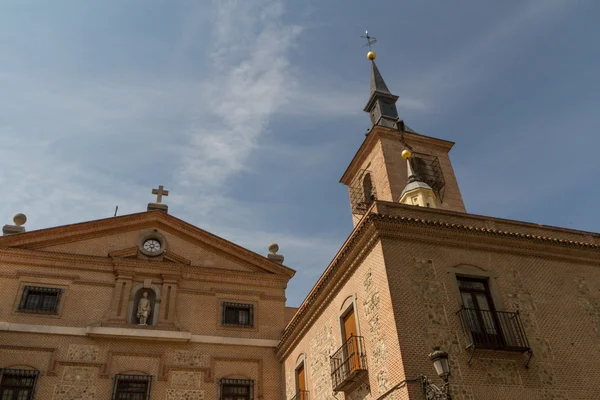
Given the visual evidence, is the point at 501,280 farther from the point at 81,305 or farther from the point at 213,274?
the point at 81,305

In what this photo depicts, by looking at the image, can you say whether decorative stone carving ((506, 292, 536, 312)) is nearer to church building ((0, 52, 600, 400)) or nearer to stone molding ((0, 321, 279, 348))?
church building ((0, 52, 600, 400))

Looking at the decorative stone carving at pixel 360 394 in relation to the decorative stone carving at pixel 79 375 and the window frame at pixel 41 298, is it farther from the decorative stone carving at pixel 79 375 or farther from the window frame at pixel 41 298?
the window frame at pixel 41 298

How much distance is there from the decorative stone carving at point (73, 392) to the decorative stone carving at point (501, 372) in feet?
41.0

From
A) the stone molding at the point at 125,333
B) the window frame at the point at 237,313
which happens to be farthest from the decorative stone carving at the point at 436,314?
the window frame at the point at 237,313

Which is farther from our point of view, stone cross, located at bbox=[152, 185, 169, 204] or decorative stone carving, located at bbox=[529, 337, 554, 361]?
stone cross, located at bbox=[152, 185, 169, 204]

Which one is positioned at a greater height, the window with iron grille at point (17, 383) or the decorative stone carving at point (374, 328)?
the window with iron grille at point (17, 383)

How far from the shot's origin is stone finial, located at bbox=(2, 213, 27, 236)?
2045cm

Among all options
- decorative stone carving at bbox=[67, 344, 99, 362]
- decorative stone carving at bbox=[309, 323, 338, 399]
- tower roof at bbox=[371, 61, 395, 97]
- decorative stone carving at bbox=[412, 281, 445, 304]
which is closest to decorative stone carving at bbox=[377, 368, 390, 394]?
decorative stone carving at bbox=[412, 281, 445, 304]

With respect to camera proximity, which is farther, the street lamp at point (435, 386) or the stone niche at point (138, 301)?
the stone niche at point (138, 301)

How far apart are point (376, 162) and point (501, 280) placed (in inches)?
585

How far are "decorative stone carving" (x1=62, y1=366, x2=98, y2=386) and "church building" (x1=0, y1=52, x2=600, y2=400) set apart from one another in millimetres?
33

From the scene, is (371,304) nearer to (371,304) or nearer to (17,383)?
(371,304)

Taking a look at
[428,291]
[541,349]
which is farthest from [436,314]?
[541,349]

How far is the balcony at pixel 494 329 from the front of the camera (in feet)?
40.3
